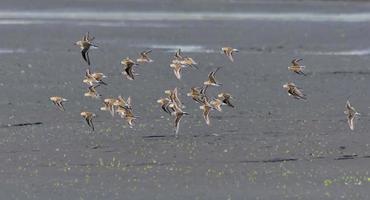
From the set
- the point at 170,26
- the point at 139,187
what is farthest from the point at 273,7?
the point at 139,187

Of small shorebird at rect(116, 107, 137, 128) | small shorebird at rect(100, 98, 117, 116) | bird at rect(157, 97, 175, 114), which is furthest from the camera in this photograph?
bird at rect(157, 97, 175, 114)

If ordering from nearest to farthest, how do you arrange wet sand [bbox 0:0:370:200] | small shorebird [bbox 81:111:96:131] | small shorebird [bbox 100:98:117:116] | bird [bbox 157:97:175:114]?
wet sand [bbox 0:0:370:200], small shorebird [bbox 81:111:96:131], small shorebird [bbox 100:98:117:116], bird [bbox 157:97:175:114]

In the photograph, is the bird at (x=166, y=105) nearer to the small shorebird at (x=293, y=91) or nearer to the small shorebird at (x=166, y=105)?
the small shorebird at (x=166, y=105)

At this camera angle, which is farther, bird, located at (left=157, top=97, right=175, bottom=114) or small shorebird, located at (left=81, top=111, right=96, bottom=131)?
bird, located at (left=157, top=97, right=175, bottom=114)

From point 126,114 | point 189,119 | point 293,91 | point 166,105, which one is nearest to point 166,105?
point 166,105

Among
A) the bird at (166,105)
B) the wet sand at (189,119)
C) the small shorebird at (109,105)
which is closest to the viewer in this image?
the wet sand at (189,119)

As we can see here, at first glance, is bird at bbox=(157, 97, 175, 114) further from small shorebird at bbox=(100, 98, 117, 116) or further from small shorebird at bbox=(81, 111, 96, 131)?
small shorebird at bbox=(81, 111, 96, 131)

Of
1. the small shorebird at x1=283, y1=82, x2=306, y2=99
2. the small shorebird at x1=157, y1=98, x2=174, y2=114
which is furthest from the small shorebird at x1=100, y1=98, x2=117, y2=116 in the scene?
the small shorebird at x1=283, y1=82, x2=306, y2=99

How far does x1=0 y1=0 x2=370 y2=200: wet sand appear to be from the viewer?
1292 centimetres

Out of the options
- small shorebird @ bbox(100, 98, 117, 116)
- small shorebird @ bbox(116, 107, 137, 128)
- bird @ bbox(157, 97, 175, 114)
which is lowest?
small shorebird @ bbox(116, 107, 137, 128)

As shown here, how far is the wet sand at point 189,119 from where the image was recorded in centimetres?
1292

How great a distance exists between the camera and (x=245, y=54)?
2255 centimetres

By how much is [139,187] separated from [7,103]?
5.12 m

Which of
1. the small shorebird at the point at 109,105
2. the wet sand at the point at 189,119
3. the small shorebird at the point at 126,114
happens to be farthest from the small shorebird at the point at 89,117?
the small shorebird at the point at 126,114
